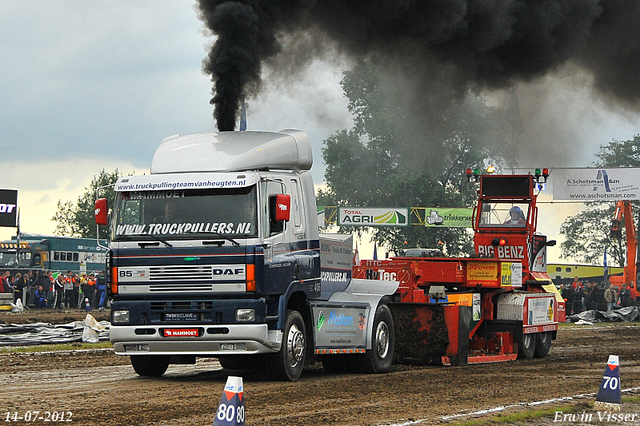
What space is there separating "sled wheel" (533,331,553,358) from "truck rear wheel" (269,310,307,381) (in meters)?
7.12

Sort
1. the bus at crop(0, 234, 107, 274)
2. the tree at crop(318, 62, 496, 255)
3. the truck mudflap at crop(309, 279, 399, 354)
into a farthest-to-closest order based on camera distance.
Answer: the tree at crop(318, 62, 496, 255) → the bus at crop(0, 234, 107, 274) → the truck mudflap at crop(309, 279, 399, 354)

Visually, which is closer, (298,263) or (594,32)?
(298,263)

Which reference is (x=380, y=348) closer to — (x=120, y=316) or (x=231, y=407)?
(x=120, y=316)

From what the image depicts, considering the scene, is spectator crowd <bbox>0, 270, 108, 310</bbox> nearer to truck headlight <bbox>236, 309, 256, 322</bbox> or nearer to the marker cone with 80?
truck headlight <bbox>236, 309, 256, 322</bbox>

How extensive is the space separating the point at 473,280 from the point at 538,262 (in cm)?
323

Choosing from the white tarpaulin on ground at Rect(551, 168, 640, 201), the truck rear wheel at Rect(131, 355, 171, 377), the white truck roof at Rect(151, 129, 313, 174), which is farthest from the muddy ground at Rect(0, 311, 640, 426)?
the white tarpaulin on ground at Rect(551, 168, 640, 201)

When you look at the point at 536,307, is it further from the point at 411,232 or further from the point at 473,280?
the point at 411,232

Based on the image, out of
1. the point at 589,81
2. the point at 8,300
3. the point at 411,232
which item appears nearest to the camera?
the point at 589,81

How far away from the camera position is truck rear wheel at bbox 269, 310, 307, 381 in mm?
12227

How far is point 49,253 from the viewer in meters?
52.6

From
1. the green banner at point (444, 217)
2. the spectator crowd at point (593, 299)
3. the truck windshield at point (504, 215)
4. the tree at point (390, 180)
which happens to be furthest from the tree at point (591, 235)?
the truck windshield at point (504, 215)

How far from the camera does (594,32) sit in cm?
1678

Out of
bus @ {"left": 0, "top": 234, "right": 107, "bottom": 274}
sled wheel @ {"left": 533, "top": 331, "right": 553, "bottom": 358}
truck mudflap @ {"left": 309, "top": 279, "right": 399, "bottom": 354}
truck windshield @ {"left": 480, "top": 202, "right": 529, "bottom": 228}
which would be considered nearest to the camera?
truck mudflap @ {"left": 309, "top": 279, "right": 399, "bottom": 354}

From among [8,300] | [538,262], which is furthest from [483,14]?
[8,300]
